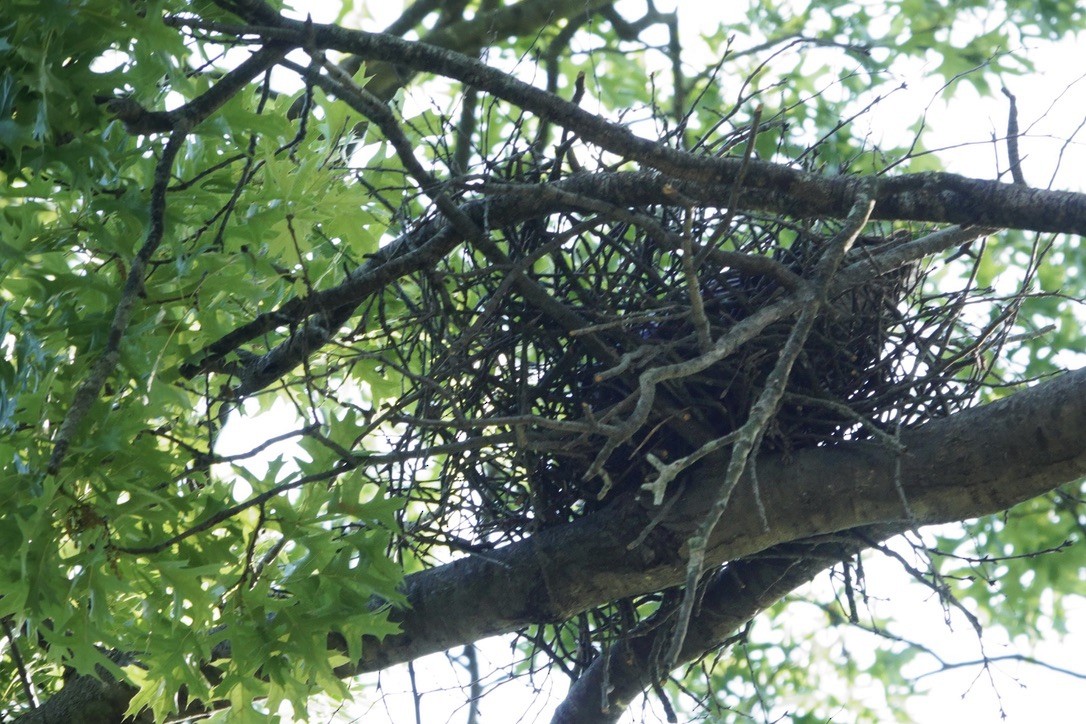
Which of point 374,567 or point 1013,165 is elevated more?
point 1013,165

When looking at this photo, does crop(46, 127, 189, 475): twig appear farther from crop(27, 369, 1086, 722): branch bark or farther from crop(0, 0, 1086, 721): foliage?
crop(27, 369, 1086, 722): branch bark

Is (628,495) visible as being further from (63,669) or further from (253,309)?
(63,669)

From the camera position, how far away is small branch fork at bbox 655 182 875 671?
114 cm

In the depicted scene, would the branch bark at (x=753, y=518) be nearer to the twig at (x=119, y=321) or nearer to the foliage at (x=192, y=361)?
the foliage at (x=192, y=361)

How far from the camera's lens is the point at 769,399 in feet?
4.13

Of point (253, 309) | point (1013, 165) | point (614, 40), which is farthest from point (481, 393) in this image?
point (614, 40)

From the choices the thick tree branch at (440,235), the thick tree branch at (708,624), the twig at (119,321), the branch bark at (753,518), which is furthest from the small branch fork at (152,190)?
the thick tree branch at (708,624)

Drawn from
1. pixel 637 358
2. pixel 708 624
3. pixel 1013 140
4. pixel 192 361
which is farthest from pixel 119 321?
pixel 1013 140

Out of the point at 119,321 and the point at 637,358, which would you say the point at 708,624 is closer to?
the point at 637,358

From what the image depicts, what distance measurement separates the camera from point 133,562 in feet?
4.56

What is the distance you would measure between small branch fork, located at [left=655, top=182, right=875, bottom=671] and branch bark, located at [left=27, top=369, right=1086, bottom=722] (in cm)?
11

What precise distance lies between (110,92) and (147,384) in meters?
0.39

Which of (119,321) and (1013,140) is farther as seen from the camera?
(1013,140)

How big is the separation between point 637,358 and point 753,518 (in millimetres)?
281
